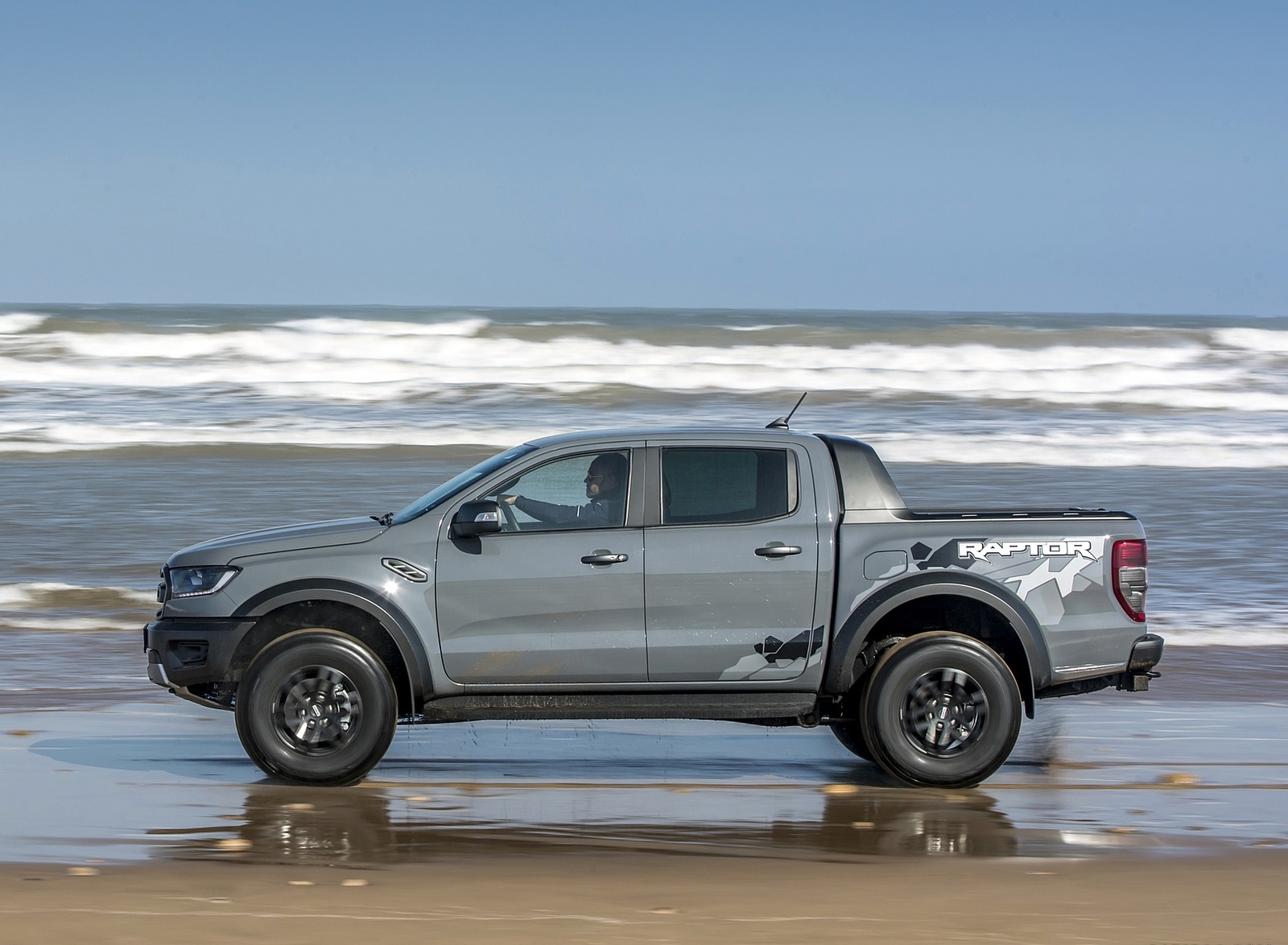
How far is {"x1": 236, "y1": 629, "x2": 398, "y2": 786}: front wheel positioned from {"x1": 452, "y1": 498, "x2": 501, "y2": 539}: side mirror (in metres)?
0.68

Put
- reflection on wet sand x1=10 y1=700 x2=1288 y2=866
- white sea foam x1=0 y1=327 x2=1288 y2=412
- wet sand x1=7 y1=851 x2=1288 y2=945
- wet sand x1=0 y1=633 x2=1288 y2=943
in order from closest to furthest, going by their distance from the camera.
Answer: wet sand x1=7 y1=851 x2=1288 y2=945 < wet sand x1=0 y1=633 x2=1288 y2=943 < reflection on wet sand x1=10 y1=700 x2=1288 y2=866 < white sea foam x1=0 y1=327 x2=1288 y2=412

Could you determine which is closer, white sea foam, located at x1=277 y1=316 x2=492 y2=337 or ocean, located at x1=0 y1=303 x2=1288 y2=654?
ocean, located at x1=0 y1=303 x2=1288 y2=654

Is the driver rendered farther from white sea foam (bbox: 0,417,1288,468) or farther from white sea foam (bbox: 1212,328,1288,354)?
white sea foam (bbox: 1212,328,1288,354)

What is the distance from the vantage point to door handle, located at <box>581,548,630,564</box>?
7.00 m

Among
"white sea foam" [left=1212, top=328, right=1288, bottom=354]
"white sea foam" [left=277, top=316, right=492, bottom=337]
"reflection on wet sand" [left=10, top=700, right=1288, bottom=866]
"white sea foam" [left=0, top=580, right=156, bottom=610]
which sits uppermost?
"white sea foam" [left=277, top=316, right=492, bottom=337]

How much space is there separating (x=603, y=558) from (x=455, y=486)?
828 millimetres

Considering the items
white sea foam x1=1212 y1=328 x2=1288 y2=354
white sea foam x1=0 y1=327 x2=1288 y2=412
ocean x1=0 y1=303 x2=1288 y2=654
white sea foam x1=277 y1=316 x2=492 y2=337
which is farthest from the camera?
white sea foam x1=277 y1=316 x2=492 y2=337

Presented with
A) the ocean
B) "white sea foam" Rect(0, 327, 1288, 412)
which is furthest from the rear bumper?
"white sea foam" Rect(0, 327, 1288, 412)

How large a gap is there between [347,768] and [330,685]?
0.38 metres

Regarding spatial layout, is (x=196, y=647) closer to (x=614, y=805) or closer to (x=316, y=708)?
(x=316, y=708)

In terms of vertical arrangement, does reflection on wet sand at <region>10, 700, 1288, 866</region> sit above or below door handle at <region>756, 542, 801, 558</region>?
below

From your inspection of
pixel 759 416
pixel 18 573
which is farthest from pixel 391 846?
pixel 759 416

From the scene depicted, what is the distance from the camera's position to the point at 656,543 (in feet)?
23.1

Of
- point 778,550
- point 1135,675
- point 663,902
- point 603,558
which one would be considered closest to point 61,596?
point 603,558
